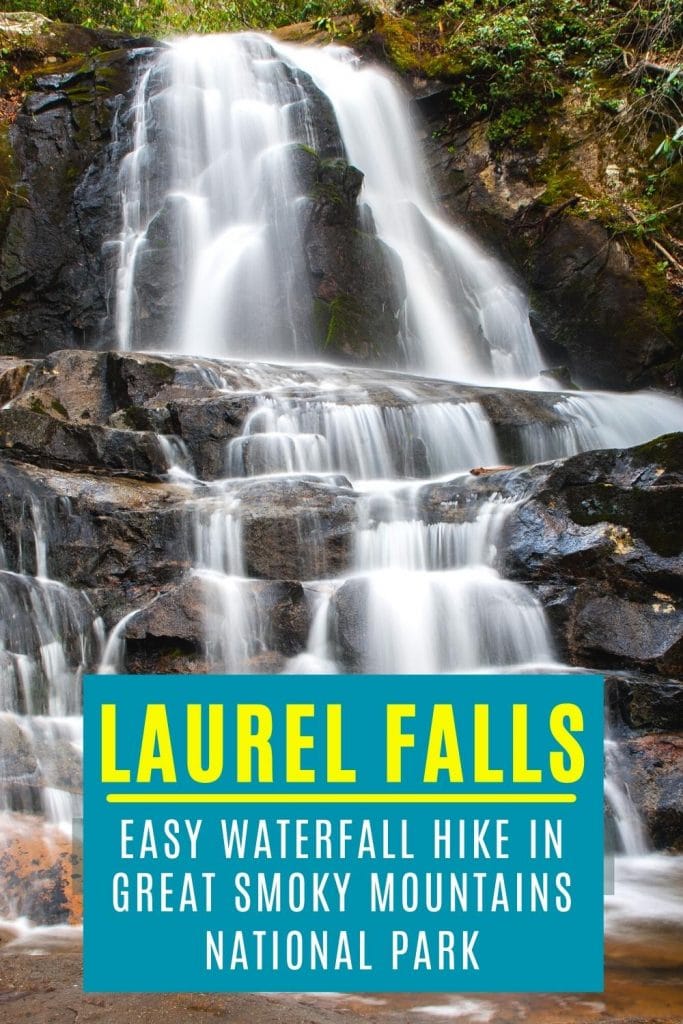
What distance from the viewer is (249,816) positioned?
3311 millimetres

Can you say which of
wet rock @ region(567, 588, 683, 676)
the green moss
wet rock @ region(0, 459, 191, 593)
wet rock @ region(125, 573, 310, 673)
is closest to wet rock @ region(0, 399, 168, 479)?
wet rock @ region(0, 459, 191, 593)

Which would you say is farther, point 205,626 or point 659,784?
point 205,626

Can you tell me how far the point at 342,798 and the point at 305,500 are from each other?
Answer: 185 inches

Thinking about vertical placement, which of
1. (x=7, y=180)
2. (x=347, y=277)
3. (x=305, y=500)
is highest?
(x=7, y=180)

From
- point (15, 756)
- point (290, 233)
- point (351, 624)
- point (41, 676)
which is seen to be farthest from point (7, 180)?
point (15, 756)

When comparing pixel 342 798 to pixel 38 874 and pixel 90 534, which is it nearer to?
pixel 38 874

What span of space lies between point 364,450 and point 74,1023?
7.02 m

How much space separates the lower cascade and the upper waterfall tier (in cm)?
5

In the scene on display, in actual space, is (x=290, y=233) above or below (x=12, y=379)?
above

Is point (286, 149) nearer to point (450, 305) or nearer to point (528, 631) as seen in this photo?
point (450, 305)

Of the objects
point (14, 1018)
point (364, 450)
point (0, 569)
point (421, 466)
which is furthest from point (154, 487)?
point (14, 1018)

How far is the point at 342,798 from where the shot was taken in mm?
3352

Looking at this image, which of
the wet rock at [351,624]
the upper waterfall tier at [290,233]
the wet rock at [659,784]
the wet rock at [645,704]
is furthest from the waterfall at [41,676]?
the upper waterfall tier at [290,233]

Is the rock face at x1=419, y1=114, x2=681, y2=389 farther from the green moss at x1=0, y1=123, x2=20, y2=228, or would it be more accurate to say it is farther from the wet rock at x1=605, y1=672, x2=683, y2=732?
the wet rock at x1=605, y1=672, x2=683, y2=732
